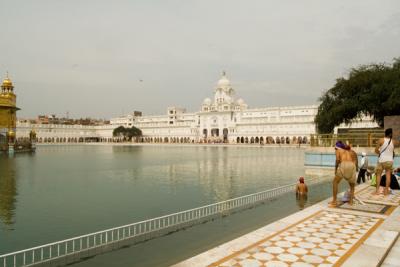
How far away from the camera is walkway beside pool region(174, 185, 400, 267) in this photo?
206 inches

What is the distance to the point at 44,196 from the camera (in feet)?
45.9

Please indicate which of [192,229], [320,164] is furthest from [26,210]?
[320,164]

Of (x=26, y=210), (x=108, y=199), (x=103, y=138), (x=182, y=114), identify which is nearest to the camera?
(x=26, y=210)

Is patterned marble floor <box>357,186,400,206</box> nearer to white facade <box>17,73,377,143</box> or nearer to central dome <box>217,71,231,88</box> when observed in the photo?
white facade <box>17,73,377,143</box>

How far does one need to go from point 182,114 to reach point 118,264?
362 feet

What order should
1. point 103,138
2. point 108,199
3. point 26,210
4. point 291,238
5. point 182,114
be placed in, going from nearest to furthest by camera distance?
1. point 291,238
2. point 26,210
3. point 108,199
4. point 182,114
5. point 103,138

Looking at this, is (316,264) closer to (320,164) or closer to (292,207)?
(292,207)

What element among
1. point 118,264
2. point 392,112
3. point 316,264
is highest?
point 392,112

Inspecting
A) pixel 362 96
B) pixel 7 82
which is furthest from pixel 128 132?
pixel 362 96

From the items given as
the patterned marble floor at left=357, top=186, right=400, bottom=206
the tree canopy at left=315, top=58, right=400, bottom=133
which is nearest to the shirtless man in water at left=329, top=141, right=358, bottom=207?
the patterned marble floor at left=357, top=186, right=400, bottom=206

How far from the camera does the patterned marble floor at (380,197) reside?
940 centimetres

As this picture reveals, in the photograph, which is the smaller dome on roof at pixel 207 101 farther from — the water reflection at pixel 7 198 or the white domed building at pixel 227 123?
the water reflection at pixel 7 198

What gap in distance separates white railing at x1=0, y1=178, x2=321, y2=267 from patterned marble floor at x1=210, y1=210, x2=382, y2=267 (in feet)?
9.52

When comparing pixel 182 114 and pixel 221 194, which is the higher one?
pixel 182 114
